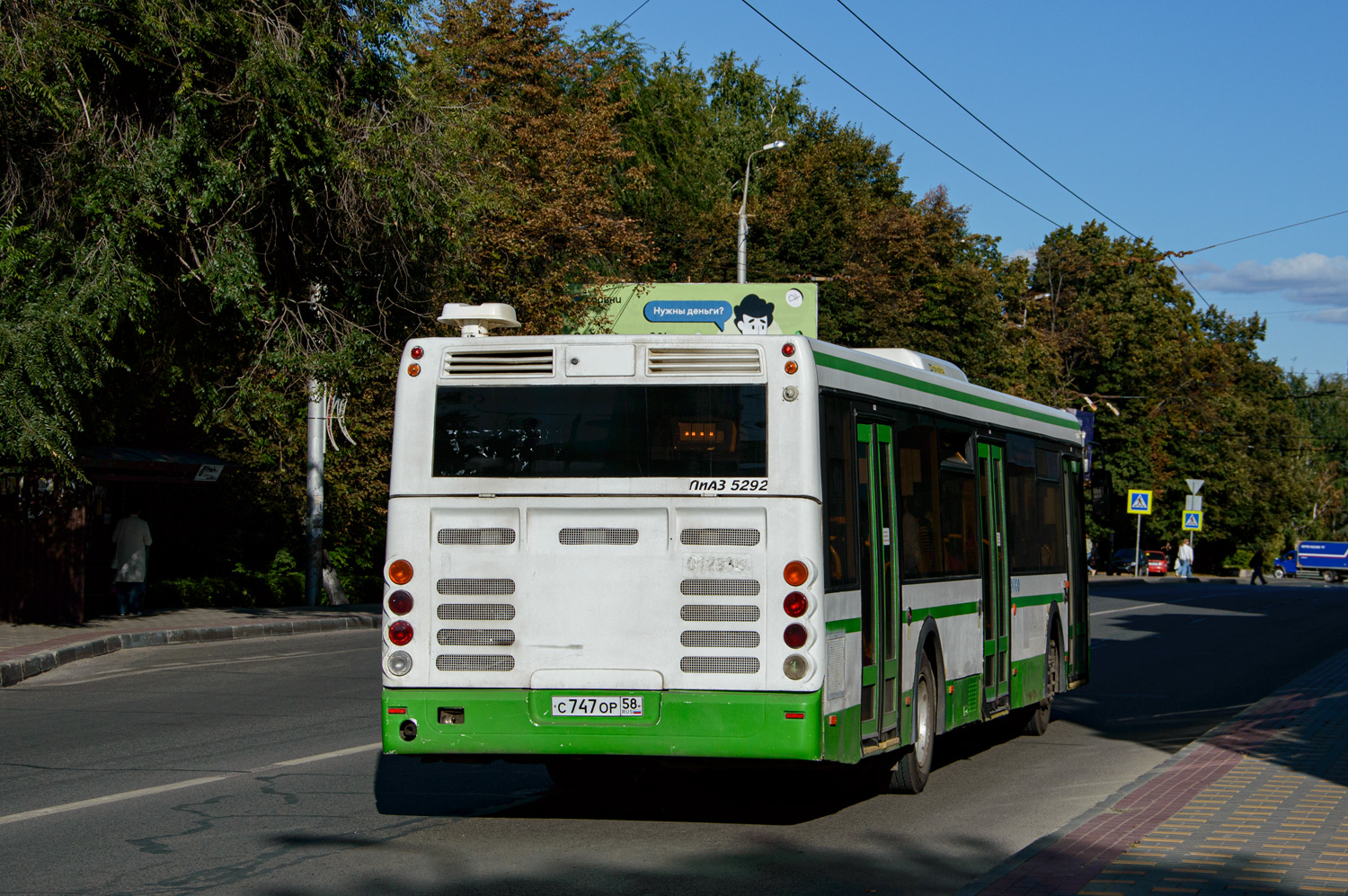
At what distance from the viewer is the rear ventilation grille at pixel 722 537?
7.86 m

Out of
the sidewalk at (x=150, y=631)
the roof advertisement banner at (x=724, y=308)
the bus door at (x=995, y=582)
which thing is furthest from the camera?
the roof advertisement banner at (x=724, y=308)

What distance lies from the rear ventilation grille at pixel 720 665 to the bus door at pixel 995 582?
3.84 m

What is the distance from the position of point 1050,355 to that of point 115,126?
185 ft

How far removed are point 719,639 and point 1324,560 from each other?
86.3 m

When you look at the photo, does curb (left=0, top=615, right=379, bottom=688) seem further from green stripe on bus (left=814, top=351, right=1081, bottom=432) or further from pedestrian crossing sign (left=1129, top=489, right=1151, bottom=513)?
pedestrian crossing sign (left=1129, top=489, right=1151, bottom=513)

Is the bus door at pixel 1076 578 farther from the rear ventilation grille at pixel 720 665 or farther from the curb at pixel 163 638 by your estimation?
the curb at pixel 163 638

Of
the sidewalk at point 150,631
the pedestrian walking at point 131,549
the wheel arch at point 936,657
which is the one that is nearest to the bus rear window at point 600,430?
the wheel arch at point 936,657

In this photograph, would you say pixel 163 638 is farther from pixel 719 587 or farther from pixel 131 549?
pixel 719 587

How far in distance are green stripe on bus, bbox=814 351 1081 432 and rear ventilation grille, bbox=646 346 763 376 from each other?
0.37m

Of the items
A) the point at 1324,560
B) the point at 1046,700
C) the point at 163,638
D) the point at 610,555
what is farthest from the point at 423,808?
the point at 1324,560

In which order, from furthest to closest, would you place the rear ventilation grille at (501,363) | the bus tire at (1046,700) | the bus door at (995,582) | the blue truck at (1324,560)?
the blue truck at (1324,560) < the bus tire at (1046,700) < the bus door at (995,582) < the rear ventilation grille at (501,363)

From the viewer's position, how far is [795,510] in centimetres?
783

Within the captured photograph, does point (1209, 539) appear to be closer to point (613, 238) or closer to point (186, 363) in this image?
point (613, 238)

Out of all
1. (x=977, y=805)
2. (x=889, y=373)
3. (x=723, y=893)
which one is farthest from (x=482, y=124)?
(x=723, y=893)
